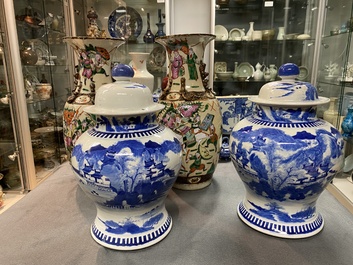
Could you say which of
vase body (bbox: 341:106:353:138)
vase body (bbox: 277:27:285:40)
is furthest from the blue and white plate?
vase body (bbox: 341:106:353:138)

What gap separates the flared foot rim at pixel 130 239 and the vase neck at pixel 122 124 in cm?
28

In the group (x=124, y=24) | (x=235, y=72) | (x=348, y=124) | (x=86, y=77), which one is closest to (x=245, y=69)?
(x=235, y=72)

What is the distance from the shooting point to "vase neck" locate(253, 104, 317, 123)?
708mm

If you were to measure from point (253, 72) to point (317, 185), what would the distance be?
1856 mm

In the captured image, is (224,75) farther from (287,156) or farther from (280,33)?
(287,156)

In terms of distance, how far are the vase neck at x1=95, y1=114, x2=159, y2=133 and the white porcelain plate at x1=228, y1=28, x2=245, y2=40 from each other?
74.3 inches

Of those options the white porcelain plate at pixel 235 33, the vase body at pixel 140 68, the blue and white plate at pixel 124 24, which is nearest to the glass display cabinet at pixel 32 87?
the blue and white plate at pixel 124 24

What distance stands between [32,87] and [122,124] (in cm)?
149

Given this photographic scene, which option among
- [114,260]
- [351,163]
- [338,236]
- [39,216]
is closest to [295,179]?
[338,236]

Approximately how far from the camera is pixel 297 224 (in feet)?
2.44

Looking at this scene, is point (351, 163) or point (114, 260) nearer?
point (114, 260)

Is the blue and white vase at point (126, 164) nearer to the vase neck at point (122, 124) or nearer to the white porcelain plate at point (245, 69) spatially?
the vase neck at point (122, 124)

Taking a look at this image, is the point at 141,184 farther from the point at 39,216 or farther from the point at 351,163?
the point at 351,163

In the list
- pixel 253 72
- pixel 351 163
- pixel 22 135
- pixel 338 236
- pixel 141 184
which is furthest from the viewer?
pixel 253 72
